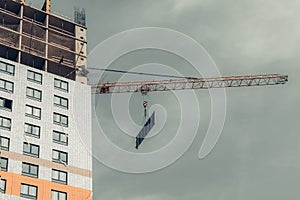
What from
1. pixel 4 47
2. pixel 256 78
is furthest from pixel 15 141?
pixel 256 78

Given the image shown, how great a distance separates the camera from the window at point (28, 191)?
105 meters

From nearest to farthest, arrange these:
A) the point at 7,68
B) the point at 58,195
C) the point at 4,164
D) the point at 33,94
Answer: the point at 4,164, the point at 58,195, the point at 7,68, the point at 33,94

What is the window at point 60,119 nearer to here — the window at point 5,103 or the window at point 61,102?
the window at point 61,102

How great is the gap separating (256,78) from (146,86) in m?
27.8

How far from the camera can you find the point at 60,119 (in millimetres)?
117312

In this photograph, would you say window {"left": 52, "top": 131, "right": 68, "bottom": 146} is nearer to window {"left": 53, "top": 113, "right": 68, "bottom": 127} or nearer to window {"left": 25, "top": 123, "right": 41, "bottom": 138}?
window {"left": 53, "top": 113, "right": 68, "bottom": 127}

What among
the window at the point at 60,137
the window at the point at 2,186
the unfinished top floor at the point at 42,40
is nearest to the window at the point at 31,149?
the window at the point at 60,137

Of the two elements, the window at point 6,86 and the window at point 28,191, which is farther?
the window at point 6,86

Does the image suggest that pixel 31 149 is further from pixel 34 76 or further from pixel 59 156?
pixel 34 76

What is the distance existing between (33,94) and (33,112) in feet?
11.8

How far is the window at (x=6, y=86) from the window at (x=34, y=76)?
404cm

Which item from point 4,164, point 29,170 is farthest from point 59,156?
point 4,164

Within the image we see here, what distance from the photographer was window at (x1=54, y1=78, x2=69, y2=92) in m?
121

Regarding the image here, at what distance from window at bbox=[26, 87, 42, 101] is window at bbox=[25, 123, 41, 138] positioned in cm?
573
